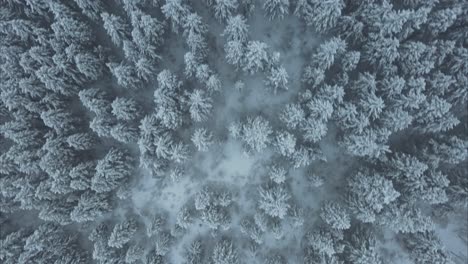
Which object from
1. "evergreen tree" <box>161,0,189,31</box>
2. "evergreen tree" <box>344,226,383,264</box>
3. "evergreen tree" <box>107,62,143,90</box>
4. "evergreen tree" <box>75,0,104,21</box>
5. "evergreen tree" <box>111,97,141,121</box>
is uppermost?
"evergreen tree" <box>75,0,104,21</box>

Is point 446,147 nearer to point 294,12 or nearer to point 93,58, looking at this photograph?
point 294,12

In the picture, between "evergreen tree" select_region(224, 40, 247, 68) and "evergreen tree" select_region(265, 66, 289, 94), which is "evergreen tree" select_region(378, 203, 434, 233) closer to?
"evergreen tree" select_region(265, 66, 289, 94)

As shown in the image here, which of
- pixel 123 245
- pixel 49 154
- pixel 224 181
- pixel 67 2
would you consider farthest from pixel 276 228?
pixel 67 2

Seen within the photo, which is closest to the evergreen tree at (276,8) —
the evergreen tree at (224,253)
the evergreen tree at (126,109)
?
the evergreen tree at (126,109)

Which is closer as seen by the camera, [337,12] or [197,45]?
[337,12]

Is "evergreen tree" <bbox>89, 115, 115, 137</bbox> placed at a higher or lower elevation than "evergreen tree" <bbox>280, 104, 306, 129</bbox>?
lower

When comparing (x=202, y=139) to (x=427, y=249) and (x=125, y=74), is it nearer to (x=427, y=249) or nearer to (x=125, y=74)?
(x=125, y=74)

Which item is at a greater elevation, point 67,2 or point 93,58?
point 67,2

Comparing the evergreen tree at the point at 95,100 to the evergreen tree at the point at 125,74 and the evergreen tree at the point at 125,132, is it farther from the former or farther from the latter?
the evergreen tree at the point at 125,74

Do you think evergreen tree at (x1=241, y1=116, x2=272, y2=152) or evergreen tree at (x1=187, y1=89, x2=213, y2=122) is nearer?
evergreen tree at (x1=241, y1=116, x2=272, y2=152)

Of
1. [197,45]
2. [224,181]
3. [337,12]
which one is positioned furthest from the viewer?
[224,181]

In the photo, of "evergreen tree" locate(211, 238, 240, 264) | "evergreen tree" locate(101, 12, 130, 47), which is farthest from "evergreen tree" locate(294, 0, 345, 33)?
"evergreen tree" locate(211, 238, 240, 264)
